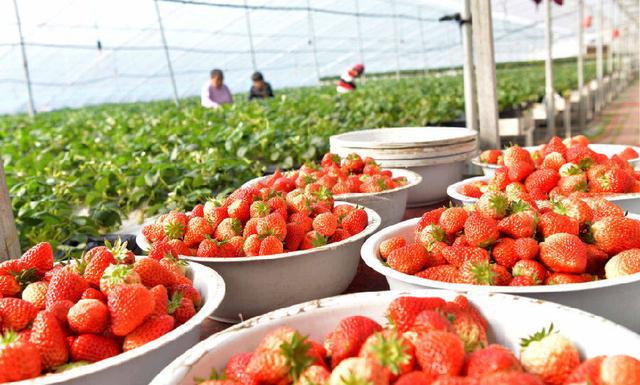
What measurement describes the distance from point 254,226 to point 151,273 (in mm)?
364

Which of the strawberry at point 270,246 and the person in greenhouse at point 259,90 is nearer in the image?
the strawberry at point 270,246

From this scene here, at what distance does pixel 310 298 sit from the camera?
60.4 inches

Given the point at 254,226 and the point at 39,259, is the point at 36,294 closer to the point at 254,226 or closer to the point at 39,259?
the point at 39,259

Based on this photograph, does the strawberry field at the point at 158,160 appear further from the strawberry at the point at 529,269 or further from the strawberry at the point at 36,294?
the strawberry at the point at 529,269

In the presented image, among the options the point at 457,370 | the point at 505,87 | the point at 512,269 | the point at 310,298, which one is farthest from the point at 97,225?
the point at 505,87

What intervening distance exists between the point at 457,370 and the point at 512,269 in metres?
0.49

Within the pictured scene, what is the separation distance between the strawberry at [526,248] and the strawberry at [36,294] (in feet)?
3.10

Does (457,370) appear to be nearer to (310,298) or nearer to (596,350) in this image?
(596,350)

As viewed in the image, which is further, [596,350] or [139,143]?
[139,143]

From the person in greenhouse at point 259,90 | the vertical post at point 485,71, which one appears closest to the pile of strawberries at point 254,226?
the vertical post at point 485,71

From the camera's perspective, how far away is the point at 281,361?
86cm

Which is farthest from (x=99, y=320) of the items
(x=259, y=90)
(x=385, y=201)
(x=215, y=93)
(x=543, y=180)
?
(x=259, y=90)

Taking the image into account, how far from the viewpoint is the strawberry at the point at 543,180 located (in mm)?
1854

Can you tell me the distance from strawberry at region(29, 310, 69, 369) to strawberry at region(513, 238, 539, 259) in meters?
0.88
